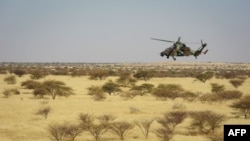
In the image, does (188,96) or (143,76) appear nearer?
(188,96)

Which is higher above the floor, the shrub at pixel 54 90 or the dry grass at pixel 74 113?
the shrub at pixel 54 90

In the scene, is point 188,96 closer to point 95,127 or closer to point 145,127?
point 145,127

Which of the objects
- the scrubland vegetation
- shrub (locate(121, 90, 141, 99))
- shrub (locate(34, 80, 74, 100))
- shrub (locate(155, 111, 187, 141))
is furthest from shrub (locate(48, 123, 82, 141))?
shrub (locate(34, 80, 74, 100))

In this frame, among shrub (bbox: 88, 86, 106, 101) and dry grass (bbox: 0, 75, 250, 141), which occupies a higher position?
shrub (bbox: 88, 86, 106, 101)

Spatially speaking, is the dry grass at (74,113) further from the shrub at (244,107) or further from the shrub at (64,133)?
the shrub at (244,107)

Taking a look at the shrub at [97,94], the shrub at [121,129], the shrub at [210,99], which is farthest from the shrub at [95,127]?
the shrub at [210,99]

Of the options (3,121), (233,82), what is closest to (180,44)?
(3,121)

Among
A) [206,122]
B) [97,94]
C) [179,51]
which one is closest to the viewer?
[179,51]

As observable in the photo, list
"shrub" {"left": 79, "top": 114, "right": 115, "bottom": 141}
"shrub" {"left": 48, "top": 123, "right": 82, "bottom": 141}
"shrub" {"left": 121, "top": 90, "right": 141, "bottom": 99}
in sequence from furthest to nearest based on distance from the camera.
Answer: "shrub" {"left": 121, "top": 90, "right": 141, "bottom": 99}, "shrub" {"left": 79, "top": 114, "right": 115, "bottom": 141}, "shrub" {"left": 48, "top": 123, "right": 82, "bottom": 141}

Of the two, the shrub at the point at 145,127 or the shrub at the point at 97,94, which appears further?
the shrub at the point at 97,94

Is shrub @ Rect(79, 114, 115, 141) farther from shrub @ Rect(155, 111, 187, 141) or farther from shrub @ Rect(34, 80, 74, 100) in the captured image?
shrub @ Rect(34, 80, 74, 100)

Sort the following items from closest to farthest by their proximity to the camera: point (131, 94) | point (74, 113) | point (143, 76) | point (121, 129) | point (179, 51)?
point (179, 51) < point (121, 129) < point (74, 113) < point (131, 94) < point (143, 76)

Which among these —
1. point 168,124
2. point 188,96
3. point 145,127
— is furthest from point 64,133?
point 188,96

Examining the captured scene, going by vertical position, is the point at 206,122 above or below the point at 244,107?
below
